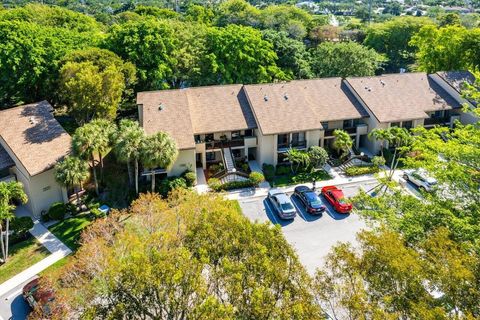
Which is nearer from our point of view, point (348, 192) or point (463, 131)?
point (463, 131)

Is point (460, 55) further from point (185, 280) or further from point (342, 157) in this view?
point (185, 280)

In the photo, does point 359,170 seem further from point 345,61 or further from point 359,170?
point 345,61

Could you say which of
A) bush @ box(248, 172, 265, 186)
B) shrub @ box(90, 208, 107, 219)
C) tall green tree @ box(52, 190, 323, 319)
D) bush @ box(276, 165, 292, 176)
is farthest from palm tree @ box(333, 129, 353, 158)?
tall green tree @ box(52, 190, 323, 319)

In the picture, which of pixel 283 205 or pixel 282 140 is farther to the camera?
pixel 282 140

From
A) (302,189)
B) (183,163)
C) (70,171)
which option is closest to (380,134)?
(302,189)

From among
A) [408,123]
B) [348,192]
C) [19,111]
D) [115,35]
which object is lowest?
[348,192]

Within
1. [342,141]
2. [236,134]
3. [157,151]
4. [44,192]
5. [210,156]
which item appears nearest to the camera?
[157,151]

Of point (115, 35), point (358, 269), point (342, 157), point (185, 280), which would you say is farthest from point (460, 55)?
point (185, 280)
